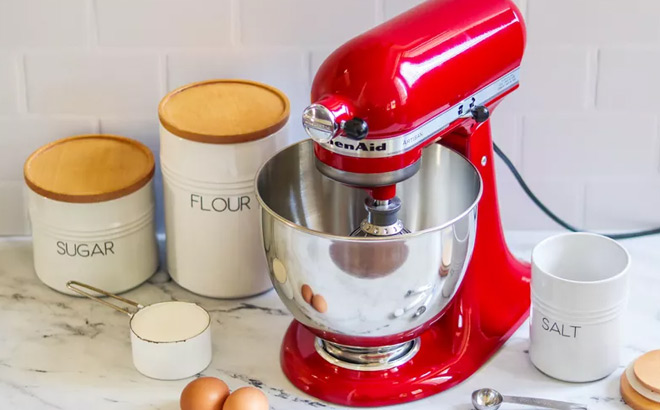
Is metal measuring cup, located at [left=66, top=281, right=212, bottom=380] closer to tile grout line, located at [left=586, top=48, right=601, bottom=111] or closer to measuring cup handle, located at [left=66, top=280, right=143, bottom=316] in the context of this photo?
measuring cup handle, located at [left=66, top=280, right=143, bottom=316]

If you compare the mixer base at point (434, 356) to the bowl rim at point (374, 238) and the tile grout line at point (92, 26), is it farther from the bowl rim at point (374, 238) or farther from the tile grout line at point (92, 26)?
the tile grout line at point (92, 26)

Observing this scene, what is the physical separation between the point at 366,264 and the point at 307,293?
73 millimetres

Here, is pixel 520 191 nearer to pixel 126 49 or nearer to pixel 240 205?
pixel 240 205

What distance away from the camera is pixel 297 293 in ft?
3.13

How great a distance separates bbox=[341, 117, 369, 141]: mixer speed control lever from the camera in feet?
2.71

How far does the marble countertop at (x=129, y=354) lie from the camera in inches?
39.4

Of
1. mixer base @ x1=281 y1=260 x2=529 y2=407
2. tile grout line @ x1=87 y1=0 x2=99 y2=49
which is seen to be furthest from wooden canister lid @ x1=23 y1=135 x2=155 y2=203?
mixer base @ x1=281 y1=260 x2=529 y2=407

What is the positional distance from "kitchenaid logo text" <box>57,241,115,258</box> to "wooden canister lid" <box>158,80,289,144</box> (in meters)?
0.15

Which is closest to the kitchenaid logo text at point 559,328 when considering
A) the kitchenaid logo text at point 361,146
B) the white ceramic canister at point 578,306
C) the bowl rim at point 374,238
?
the white ceramic canister at point 578,306

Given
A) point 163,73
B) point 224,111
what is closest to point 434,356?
point 224,111

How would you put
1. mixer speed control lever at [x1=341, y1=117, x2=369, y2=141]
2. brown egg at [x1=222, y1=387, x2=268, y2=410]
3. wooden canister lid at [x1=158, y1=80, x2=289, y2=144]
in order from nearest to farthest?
mixer speed control lever at [x1=341, y1=117, x2=369, y2=141], brown egg at [x1=222, y1=387, x2=268, y2=410], wooden canister lid at [x1=158, y1=80, x2=289, y2=144]

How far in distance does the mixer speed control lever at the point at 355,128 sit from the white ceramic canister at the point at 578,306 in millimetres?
268

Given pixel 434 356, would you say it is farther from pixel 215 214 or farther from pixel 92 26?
pixel 92 26

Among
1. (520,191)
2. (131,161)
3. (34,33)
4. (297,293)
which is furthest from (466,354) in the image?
(34,33)
